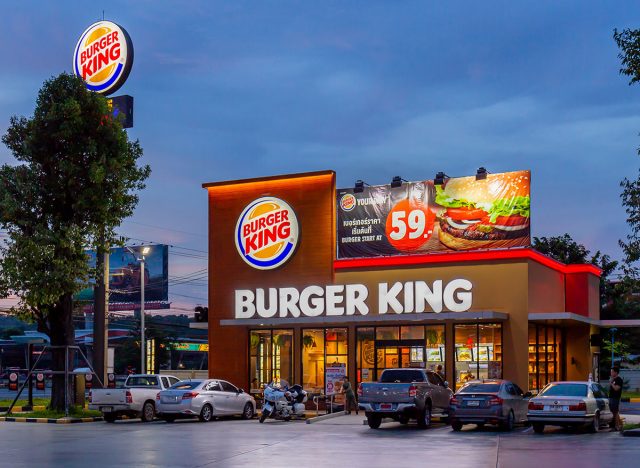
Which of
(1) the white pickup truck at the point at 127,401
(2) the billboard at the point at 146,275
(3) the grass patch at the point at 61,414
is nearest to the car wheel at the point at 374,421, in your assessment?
(1) the white pickup truck at the point at 127,401

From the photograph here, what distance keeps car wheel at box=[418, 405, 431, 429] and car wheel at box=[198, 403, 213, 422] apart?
25.0 ft

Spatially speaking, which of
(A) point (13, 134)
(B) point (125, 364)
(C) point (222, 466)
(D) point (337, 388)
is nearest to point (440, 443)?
(C) point (222, 466)

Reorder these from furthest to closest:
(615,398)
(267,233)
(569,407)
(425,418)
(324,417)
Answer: (267,233) → (324,417) → (425,418) → (615,398) → (569,407)

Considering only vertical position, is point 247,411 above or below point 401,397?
below

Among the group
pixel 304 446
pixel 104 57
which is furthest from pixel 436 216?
pixel 304 446

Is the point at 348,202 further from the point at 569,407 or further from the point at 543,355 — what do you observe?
the point at 569,407

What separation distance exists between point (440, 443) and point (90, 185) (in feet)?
63.1

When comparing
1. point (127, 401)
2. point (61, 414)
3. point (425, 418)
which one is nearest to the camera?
point (425, 418)

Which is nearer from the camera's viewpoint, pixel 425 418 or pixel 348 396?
pixel 425 418

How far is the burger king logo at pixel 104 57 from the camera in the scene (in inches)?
A: 1617

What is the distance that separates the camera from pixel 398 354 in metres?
37.9

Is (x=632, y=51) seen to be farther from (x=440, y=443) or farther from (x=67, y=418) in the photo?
(x=67, y=418)

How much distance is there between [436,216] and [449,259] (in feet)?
6.63

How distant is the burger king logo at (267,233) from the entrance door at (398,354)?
584 centimetres
